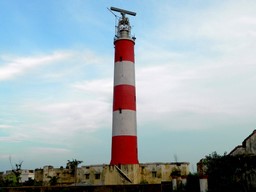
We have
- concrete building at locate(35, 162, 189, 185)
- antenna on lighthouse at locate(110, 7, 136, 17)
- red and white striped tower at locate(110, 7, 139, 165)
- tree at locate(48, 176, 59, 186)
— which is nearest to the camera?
concrete building at locate(35, 162, 189, 185)

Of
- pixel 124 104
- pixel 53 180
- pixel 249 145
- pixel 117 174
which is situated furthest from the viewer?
pixel 53 180

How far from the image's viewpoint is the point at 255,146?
18.4 m

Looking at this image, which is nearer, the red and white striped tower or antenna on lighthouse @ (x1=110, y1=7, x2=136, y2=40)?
the red and white striped tower

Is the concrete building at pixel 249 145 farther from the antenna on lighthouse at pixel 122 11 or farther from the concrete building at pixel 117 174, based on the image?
the antenna on lighthouse at pixel 122 11

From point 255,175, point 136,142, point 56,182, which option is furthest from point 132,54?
point 255,175

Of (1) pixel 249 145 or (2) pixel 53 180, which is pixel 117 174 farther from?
(1) pixel 249 145

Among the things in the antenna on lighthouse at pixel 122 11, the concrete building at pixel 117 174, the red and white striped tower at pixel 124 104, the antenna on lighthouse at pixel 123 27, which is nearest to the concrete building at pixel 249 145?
the concrete building at pixel 117 174

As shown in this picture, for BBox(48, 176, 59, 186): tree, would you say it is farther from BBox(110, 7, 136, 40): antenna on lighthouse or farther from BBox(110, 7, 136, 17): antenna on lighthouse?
BBox(110, 7, 136, 17): antenna on lighthouse

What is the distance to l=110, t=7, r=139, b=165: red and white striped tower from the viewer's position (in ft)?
87.6

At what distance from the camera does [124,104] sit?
27484 mm

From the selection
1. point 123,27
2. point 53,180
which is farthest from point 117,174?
point 123,27

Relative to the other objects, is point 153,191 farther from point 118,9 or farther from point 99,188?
point 118,9

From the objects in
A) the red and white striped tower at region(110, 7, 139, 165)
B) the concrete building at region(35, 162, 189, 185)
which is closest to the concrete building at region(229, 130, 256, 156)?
the concrete building at region(35, 162, 189, 185)

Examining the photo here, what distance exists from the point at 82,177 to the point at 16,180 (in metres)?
7.45
